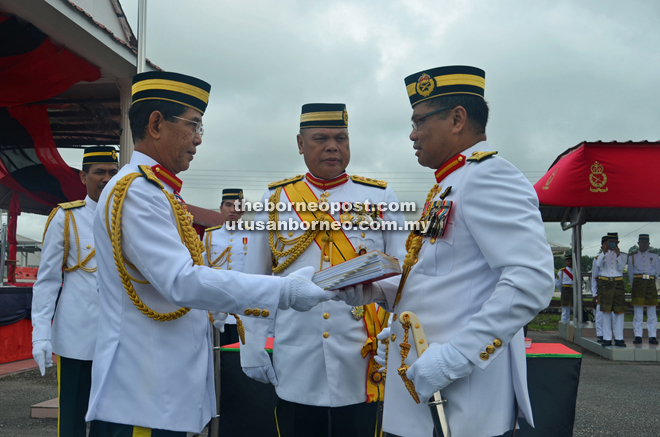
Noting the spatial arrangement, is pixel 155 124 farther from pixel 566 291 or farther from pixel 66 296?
pixel 566 291

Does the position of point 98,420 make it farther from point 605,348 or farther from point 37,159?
point 37,159

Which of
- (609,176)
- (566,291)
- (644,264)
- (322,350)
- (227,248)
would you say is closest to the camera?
(322,350)

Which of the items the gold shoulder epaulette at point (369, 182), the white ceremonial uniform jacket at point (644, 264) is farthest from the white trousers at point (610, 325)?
the gold shoulder epaulette at point (369, 182)

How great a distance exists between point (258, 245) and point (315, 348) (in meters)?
0.66

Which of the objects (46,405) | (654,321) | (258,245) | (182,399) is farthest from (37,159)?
(654,321)

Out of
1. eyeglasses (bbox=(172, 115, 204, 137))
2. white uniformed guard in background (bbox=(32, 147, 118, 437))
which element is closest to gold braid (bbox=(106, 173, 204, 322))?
eyeglasses (bbox=(172, 115, 204, 137))

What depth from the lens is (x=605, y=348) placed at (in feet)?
31.3

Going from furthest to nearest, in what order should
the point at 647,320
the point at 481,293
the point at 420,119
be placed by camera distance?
1. the point at 647,320
2. the point at 420,119
3. the point at 481,293

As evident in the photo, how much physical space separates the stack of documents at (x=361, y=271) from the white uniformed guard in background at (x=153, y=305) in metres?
0.07

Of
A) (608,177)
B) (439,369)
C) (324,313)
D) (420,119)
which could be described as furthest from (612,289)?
(439,369)

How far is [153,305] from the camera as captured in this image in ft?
6.15

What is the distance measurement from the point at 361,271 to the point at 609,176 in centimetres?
860

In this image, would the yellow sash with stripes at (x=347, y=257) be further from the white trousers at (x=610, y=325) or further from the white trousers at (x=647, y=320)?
the white trousers at (x=647, y=320)

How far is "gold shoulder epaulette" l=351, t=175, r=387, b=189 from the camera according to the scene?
9.72 feet
